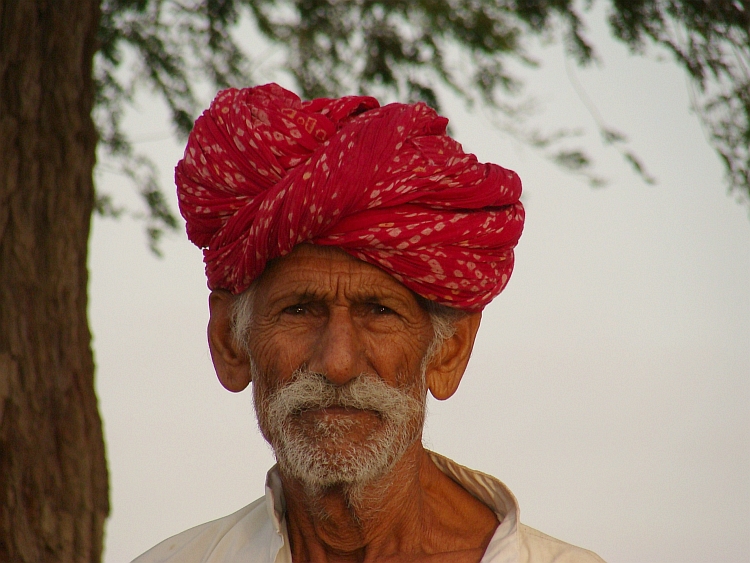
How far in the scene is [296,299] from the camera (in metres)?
2.96

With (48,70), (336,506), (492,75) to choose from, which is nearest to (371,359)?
(336,506)

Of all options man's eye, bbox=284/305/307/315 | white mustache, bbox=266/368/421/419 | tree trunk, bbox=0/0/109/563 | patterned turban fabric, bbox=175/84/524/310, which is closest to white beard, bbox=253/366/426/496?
white mustache, bbox=266/368/421/419

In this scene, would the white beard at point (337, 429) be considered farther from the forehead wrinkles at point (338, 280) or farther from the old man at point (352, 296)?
the forehead wrinkles at point (338, 280)

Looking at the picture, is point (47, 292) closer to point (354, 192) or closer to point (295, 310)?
point (295, 310)

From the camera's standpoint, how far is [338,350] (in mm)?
2807

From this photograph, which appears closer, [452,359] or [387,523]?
[387,523]

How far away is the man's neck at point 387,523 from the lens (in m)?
3.02

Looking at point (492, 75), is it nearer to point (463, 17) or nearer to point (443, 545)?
point (463, 17)

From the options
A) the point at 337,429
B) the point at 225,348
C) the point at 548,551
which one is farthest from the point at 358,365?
the point at 548,551

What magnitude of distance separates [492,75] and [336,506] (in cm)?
276

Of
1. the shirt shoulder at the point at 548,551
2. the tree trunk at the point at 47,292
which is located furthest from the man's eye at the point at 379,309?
the tree trunk at the point at 47,292

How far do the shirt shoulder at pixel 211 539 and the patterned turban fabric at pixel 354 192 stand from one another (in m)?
0.74

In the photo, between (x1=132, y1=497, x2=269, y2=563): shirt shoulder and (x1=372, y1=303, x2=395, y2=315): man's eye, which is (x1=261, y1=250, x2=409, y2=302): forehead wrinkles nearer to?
(x1=372, y1=303, x2=395, y2=315): man's eye

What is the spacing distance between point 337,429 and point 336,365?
205mm
